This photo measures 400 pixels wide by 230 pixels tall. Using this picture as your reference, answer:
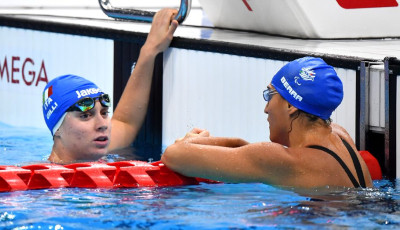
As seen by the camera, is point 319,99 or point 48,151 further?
point 48,151

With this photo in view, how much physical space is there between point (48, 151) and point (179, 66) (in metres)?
1.10

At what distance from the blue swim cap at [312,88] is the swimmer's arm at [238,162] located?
227 millimetres

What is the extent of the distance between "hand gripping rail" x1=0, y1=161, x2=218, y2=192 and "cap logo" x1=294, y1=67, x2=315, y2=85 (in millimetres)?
716

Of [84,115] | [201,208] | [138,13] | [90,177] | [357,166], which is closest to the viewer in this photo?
[201,208]

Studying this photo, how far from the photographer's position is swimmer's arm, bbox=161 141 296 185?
4.18m

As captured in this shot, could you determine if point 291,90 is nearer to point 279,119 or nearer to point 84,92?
point 279,119

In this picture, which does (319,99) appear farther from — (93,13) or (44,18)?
(93,13)

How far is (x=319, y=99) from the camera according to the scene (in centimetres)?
419

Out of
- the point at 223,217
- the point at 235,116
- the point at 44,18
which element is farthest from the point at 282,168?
the point at 44,18

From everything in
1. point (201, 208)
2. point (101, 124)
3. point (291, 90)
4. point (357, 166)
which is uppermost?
point (291, 90)

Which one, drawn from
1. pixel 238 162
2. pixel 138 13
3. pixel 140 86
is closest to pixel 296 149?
pixel 238 162

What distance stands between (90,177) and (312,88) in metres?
1.13

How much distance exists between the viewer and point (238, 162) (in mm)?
4246

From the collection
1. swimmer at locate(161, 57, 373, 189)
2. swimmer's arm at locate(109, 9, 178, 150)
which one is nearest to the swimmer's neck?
swimmer at locate(161, 57, 373, 189)
